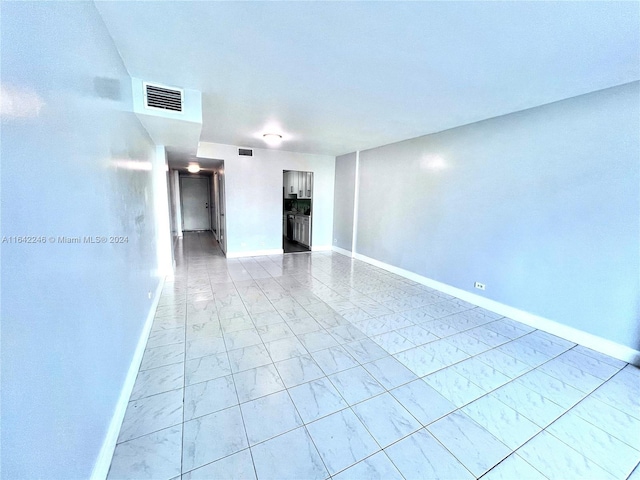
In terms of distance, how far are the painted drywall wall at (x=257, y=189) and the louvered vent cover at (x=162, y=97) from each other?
282 cm

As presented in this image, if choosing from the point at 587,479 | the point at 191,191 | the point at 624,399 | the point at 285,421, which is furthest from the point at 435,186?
the point at 191,191

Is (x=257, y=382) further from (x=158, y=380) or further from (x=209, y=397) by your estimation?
(x=158, y=380)

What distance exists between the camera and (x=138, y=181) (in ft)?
8.75

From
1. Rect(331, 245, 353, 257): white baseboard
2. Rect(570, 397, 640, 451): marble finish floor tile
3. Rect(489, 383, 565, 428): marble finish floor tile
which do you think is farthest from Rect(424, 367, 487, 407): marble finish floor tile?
Rect(331, 245, 353, 257): white baseboard

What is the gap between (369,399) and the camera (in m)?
1.88

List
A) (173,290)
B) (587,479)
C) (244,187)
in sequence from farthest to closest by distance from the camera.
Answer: (244,187) < (173,290) < (587,479)

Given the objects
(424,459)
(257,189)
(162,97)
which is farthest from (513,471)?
(257,189)

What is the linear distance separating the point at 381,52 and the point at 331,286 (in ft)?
10.4

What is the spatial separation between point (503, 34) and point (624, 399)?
9.25 feet

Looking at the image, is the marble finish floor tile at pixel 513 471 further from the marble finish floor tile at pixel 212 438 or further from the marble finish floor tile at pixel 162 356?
the marble finish floor tile at pixel 162 356

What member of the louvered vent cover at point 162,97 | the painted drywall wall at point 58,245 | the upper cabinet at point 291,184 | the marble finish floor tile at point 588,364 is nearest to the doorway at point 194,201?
the upper cabinet at point 291,184

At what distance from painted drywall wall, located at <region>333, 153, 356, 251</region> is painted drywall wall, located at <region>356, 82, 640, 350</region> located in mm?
1910

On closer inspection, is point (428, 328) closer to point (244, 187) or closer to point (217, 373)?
point (217, 373)

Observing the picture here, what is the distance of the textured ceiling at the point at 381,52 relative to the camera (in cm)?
157
